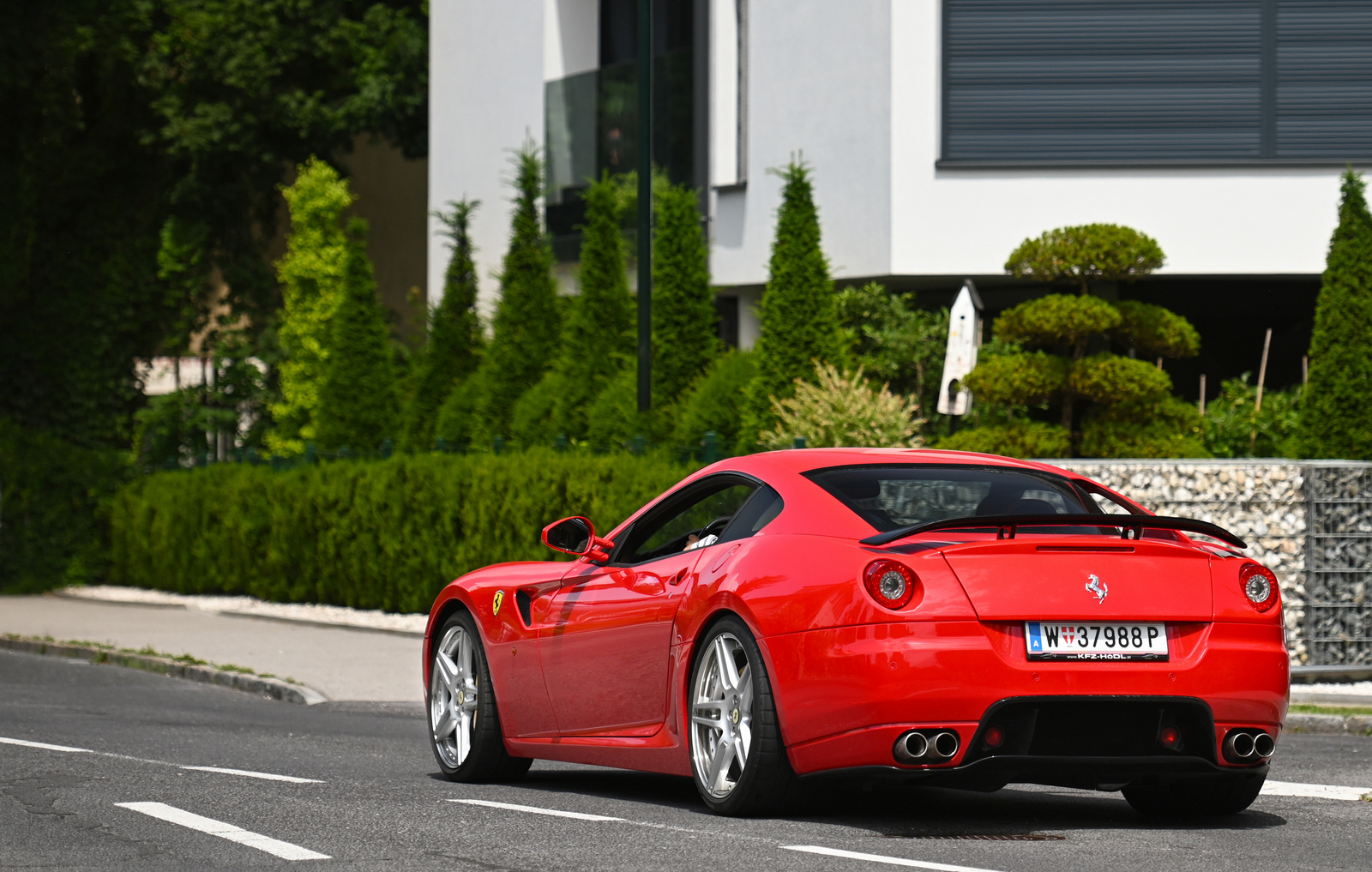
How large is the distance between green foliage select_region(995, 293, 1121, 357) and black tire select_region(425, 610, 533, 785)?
32.8ft

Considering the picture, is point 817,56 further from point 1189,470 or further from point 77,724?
point 77,724

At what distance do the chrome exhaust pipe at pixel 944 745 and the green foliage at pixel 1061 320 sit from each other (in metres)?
11.9

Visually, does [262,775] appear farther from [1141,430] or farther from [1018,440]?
[1141,430]

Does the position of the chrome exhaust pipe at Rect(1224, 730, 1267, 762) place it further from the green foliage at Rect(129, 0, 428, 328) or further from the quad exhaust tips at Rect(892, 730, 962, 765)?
the green foliage at Rect(129, 0, 428, 328)

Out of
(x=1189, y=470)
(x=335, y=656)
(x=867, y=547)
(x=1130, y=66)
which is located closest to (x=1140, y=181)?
(x=1130, y=66)

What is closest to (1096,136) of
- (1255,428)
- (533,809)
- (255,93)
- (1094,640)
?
(1255,428)

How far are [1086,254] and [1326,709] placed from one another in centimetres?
663

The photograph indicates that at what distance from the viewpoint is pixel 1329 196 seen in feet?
70.3

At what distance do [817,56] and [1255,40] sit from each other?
16.0 feet

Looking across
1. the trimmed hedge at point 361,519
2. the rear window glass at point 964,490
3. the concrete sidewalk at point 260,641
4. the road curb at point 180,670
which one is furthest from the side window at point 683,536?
the trimmed hedge at point 361,519

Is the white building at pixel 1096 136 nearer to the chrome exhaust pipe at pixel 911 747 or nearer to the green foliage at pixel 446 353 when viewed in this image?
the green foliage at pixel 446 353

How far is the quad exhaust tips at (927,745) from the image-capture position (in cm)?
657

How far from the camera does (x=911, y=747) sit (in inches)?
259

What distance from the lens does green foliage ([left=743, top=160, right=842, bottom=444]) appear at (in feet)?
63.2
